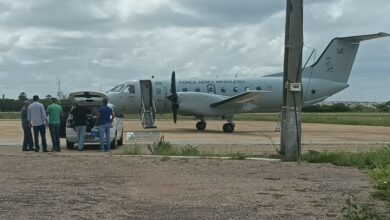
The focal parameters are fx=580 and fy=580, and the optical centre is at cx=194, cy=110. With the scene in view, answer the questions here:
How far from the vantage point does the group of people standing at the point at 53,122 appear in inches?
744

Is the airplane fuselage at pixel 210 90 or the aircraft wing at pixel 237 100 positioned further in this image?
the airplane fuselage at pixel 210 90

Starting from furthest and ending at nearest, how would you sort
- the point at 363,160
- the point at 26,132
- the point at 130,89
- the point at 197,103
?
the point at 130,89 < the point at 197,103 < the point at 26,132 < the point at 363,160

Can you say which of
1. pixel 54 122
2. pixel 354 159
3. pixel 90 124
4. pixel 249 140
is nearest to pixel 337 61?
pixel 249 140

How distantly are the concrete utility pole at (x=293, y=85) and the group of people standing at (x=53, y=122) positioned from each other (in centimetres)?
641

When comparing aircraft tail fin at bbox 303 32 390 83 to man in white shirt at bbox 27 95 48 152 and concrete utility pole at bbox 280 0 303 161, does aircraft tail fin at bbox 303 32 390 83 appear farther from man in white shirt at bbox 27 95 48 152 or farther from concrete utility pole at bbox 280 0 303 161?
man in white shirt at bbox 27 95 48 152

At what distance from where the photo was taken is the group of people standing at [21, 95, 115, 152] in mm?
18891

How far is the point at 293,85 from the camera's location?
16.0 meters

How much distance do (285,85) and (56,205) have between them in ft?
30.8

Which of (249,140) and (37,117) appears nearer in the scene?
(37,117)

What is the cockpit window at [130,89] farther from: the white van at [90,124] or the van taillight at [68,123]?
the van taillight at [68,123]

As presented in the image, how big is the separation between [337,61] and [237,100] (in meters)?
8.27

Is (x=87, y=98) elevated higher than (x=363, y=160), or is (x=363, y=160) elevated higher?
(x=87, y=98)

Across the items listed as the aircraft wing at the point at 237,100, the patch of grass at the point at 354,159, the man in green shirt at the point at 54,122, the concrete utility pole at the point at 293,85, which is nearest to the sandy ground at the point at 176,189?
the patch of grass at the point at 354,159

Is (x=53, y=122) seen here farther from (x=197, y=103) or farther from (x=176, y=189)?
(x=197, y=103)
